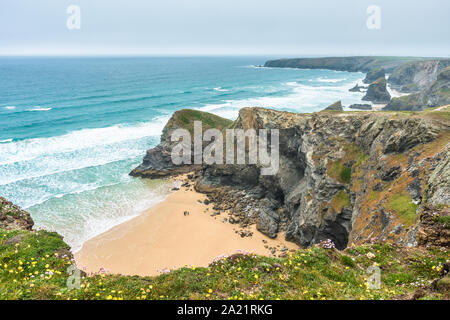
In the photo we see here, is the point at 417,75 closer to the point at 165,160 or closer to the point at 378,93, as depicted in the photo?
the point at 378,93

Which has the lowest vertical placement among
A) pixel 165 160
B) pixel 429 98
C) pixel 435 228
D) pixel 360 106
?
pixel 165 160

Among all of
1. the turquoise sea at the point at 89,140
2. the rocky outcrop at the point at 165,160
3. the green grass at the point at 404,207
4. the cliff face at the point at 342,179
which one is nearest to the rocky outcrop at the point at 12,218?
the turquoise sea at the point at 89,140

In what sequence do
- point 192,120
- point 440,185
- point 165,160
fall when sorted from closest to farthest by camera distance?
point 440,185 → point 165,160 → point 192,120

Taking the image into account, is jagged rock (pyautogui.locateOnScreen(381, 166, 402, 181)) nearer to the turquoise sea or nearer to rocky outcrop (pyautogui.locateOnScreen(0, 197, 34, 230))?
rocky outcrop (pyautogui.locateOnScreen(0, 197, 34, 230))

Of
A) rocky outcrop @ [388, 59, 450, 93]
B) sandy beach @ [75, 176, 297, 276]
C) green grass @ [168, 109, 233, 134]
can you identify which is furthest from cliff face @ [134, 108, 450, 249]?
rocky outcrop @ [388, 59, 450, 93]

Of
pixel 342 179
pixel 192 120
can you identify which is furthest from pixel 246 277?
pixel 192 120

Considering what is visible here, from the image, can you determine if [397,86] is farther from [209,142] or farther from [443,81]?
[209,142]

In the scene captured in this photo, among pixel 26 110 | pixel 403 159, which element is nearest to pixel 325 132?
pixel 403 159
